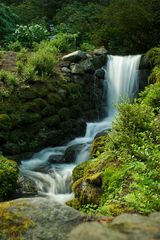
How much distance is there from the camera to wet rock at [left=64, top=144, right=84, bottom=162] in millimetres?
13196

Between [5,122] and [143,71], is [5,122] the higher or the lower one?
the lower one

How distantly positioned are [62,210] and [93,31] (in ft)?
65.7

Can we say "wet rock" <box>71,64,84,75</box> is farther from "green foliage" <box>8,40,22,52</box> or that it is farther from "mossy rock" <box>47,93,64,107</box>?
"green foliage" <box>8,40,22,52</box>

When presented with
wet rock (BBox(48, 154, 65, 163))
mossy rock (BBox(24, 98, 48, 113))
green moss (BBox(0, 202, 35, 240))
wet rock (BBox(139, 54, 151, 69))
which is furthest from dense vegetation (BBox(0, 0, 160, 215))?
green moss (BBox(0, 202, 35, 240))

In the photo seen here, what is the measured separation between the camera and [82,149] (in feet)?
44.5

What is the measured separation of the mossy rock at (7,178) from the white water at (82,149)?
96 cm

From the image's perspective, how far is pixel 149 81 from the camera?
648 inches

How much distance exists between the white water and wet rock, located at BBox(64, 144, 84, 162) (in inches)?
4.5

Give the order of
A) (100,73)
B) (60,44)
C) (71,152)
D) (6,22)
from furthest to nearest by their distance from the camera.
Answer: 1. (6,22)
2. (60,44)
3. (100,73)
4. (71,152)

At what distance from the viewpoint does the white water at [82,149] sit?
1119 cm

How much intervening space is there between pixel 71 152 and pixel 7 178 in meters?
3.66

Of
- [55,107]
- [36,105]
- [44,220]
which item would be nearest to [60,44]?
[55,107]

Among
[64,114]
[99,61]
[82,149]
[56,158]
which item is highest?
[99,61]

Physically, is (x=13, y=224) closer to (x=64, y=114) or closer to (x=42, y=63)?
(x=64, y=114)
